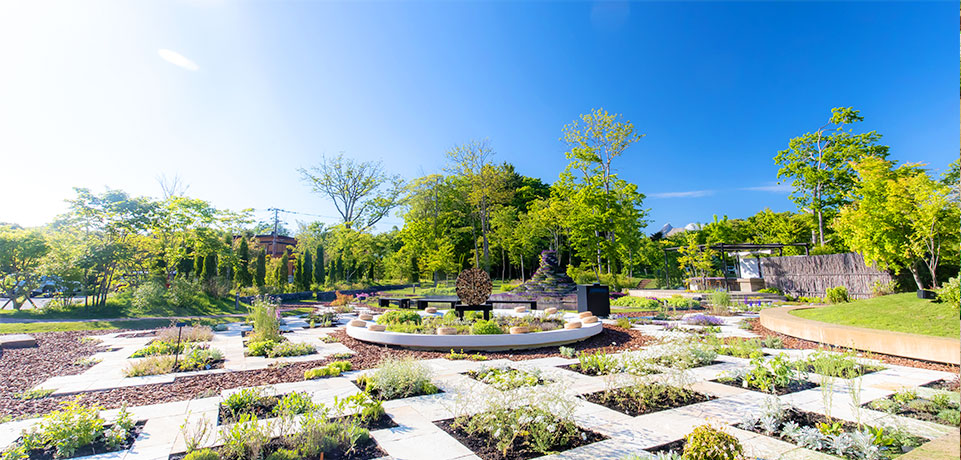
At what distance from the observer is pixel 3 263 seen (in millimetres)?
13109

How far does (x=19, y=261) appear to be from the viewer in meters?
13.5

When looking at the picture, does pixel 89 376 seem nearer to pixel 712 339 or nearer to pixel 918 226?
pixel 712 339

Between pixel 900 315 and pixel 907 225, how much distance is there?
6.36 m

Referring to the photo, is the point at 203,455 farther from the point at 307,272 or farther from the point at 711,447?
the point at 307,272

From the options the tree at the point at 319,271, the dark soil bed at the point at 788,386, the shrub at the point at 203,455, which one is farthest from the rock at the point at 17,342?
the tree at the point at 319,271

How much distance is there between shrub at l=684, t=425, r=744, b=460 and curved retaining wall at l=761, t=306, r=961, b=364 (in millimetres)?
4794

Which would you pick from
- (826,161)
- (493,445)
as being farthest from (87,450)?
(826,161)

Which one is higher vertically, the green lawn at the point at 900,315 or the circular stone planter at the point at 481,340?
the green lawn at the point at 900,315

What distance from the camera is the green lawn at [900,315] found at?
20.5ft

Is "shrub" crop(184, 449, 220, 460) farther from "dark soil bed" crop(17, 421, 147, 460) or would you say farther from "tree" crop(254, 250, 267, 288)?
"tree" crop(254, 250, 267, 288)

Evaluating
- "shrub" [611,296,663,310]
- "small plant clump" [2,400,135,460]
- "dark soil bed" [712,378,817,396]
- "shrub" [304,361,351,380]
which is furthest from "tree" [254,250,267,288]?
"dark soil bed" [712,378,817,396]

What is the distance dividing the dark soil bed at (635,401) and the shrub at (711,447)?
1.56 metres

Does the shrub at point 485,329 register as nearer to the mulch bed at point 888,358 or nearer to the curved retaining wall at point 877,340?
the mulch bed at point 888,358

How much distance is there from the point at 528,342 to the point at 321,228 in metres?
39.5
